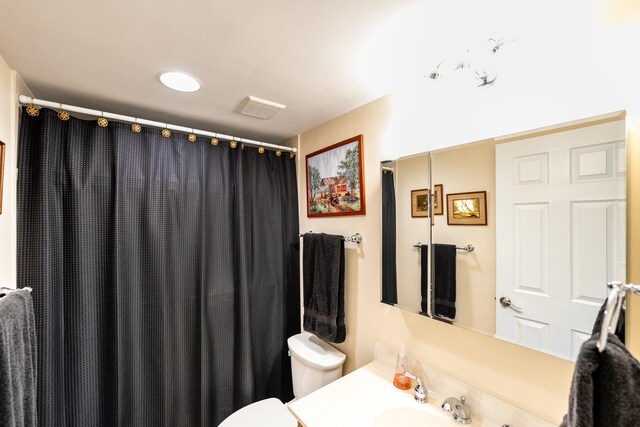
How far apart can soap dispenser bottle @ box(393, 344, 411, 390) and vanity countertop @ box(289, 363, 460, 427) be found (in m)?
0.02

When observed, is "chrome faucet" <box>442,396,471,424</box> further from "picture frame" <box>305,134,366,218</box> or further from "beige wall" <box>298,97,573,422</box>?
"picture frame" <box>305,134,366,218</box>

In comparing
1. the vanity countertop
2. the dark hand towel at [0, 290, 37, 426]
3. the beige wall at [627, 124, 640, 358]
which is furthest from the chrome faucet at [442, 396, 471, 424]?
the dark hand towel at [0, 290, 37, 426]

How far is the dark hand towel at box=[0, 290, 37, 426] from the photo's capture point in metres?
0.70

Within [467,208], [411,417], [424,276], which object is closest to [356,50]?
[467,208]

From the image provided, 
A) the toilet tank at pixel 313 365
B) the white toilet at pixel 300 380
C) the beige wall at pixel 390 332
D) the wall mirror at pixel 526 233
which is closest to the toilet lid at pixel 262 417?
the white toilet at pixel 300 380

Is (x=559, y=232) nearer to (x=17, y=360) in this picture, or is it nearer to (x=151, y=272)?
(x=17, y=360)

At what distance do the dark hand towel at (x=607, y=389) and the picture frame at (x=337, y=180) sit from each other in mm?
1073

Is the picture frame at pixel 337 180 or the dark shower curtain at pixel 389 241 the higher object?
the picture frame at pixel 337 180

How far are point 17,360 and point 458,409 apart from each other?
5.12ft

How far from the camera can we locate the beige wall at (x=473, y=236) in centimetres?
95

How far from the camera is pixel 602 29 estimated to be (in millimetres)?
726

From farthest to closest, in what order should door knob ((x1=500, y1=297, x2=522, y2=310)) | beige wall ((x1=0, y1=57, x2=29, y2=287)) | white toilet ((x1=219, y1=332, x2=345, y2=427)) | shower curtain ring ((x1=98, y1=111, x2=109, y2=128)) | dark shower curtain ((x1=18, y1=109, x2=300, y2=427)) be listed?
white toilet ((x1=219, y1=332, x2=345, y2=427)) < shower curtain ring ((x1=98, y1=111, x2=109, y2=128)) < dark shower curtain ((x1=18, y1=109, x2=300, y2=427)) < beige wall ((x1=0, y1=57, x2=29, y2=287)) < door knob ((x1=500, y1=297, x2=522, y2=310))

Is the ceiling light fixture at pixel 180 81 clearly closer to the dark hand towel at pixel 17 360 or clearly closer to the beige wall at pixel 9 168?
the beige wall at pixel 9 168

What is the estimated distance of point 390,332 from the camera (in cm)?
133
